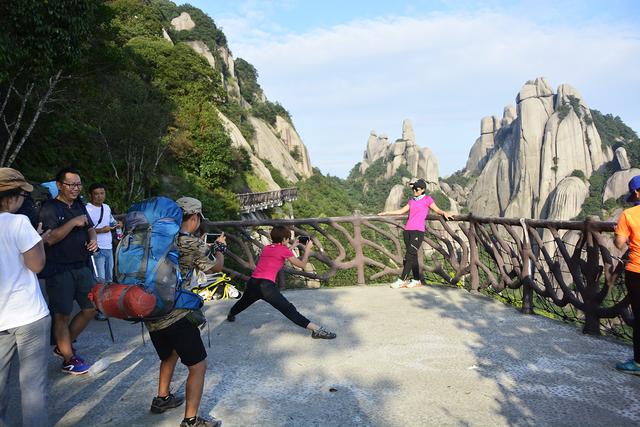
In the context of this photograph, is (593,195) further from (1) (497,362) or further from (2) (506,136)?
(1) (497,362)

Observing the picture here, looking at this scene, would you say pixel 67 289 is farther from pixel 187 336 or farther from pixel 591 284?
pixel 591 284

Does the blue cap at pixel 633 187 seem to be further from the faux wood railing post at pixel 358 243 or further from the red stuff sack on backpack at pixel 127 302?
the faux wood railing post at pixel 358 243

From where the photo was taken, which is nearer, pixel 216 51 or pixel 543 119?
pixel 216 51

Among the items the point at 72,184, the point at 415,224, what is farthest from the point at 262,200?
the point at 72,184

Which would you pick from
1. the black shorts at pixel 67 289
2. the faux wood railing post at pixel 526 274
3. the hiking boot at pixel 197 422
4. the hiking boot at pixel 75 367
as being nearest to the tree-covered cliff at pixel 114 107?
the black shorts at pixel 67 289

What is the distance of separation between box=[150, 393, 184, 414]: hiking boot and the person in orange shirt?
3.46m

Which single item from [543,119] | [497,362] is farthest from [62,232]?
[543,119]

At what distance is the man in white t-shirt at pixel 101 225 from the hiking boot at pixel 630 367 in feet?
17.4

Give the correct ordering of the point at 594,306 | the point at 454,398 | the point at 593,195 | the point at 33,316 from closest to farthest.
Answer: the point at 33,316 < the point at 454,398 < the point at 594,306 < the point at 593,195

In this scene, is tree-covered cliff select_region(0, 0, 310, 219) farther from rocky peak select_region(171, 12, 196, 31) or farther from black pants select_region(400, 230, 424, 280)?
rocky peak select_region(171, 12, 196, 31)

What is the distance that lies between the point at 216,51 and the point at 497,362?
5796 centimetres

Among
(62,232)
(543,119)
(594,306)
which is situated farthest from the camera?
(543,119)

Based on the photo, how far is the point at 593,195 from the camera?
6800cm

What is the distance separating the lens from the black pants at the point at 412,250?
21.9 feet
